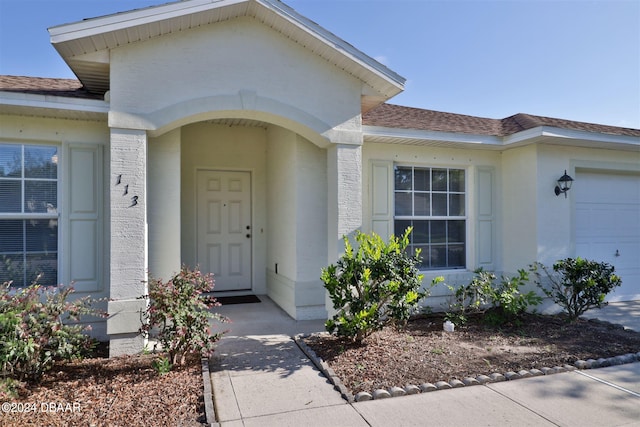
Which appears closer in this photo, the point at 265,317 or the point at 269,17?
the point at 269,17

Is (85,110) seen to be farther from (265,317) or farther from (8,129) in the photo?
(265,317)

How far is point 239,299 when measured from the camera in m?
6.86

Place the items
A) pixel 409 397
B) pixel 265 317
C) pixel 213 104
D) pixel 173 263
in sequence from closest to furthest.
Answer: pixel 409 397 < pixel 213 104 < pixel 173 263 < pixel 265 317

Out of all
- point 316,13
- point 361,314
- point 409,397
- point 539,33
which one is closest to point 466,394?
point 409,397

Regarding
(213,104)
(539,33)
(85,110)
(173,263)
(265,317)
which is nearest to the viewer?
(85,110)

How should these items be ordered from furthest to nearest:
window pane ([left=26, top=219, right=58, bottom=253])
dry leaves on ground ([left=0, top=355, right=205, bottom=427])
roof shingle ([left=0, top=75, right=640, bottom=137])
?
roof shingle ([left=0, top=75, right=640, bottom=137]) → window pane ([left=26, top=219, right=58, bottom=253]) → dry leaves on ground ([left=0, top=355, right=205, bottom=427])

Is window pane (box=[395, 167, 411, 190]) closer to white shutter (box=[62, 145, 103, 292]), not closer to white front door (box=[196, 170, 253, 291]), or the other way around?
white front door (box=[196, 170, 253, 291])

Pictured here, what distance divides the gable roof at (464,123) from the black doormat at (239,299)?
148 inches

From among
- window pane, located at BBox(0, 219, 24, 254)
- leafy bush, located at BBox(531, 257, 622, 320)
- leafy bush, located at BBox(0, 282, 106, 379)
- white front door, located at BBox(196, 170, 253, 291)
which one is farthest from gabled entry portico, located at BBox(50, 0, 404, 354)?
leafy bush, located at BBox(531, 257, 622, 320)

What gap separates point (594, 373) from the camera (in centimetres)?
389

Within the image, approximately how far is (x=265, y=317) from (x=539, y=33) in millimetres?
7054

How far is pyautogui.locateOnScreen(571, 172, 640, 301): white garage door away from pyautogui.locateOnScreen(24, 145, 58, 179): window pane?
8.20 m

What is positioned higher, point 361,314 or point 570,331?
point 361,314

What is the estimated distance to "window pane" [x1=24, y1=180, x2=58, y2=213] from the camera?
464cm
